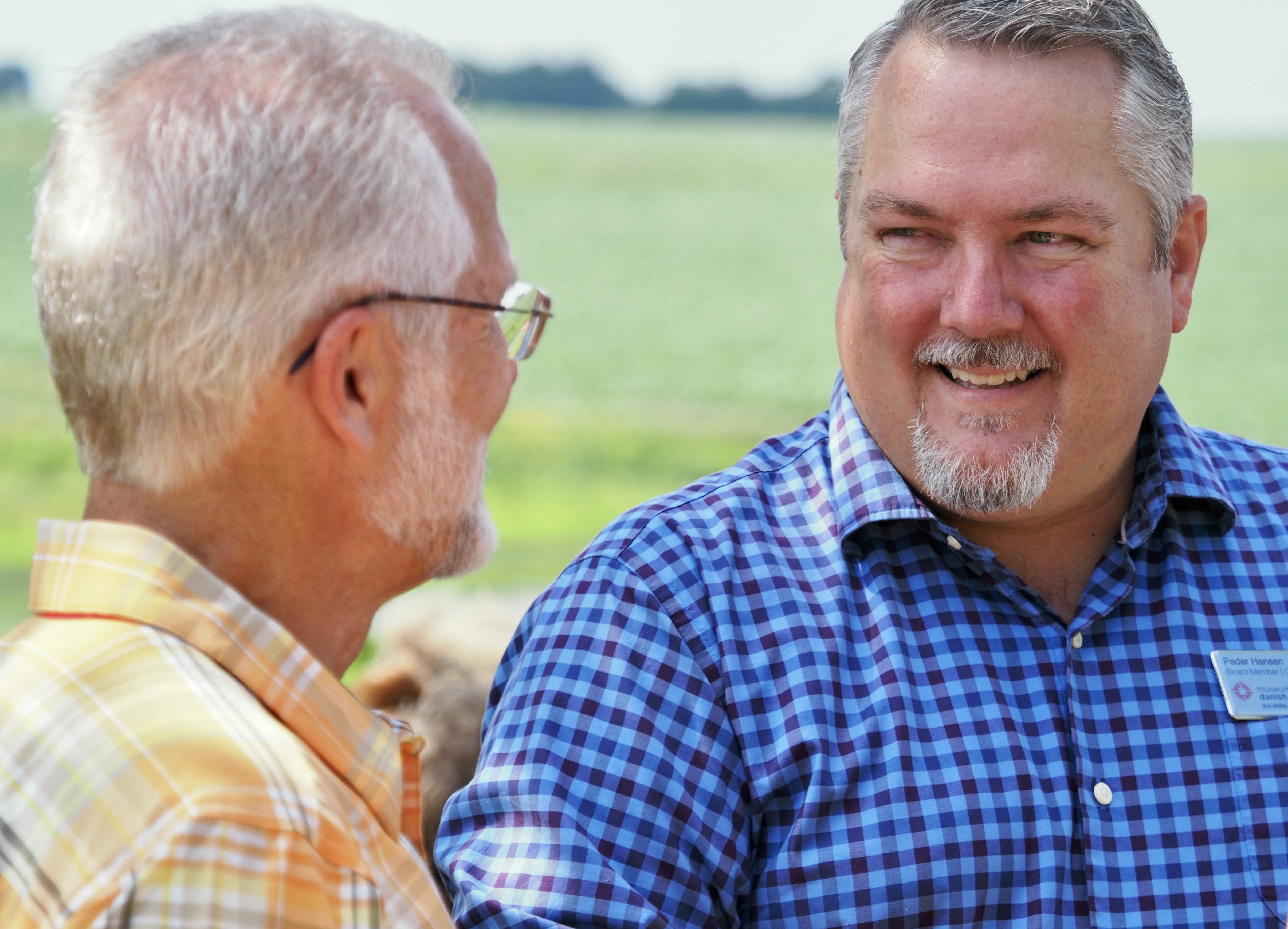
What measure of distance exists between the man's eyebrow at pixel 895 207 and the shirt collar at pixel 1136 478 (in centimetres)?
29

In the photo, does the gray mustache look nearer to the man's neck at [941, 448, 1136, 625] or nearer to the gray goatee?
the gray goatee

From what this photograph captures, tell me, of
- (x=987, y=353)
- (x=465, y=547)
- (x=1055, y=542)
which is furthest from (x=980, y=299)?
(x=465, y=547)

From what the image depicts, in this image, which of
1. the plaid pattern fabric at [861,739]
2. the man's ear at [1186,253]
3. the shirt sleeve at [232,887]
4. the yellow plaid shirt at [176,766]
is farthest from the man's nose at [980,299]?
the shirt sleeve at [232,887]

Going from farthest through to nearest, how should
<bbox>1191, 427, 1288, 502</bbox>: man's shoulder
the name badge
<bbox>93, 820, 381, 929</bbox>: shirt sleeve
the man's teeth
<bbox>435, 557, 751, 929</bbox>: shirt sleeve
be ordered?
<bbox>1191, 427, 1288, 502</bbox>: man's shoulder → the man's teeth → the name badge → <bbox>435, 557, 751, 929</bbox>: shirt sleeve → <bbox>93, 820, 381, 929</bbox>: shirt sleeve

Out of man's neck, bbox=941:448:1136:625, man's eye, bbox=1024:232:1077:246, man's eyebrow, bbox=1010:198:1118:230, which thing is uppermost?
man's eyebrow, bbox=1010:198:1118:230

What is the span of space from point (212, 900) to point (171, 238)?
22.1 inches

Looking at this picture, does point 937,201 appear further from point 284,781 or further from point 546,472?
point 546,472

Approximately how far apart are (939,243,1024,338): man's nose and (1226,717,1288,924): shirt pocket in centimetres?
67

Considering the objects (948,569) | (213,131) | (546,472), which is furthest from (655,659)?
(546,472)

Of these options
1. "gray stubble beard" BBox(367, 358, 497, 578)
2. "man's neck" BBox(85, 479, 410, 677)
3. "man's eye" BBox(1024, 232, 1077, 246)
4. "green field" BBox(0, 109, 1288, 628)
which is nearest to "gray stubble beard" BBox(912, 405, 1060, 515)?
"man's eye" BBox(1024, 232, 1077, 246)

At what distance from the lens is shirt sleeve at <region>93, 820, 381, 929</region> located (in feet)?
2.96

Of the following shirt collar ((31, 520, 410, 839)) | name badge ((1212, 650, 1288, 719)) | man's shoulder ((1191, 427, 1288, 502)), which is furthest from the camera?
man's shoulder ((1191, 427, 1288, 502))

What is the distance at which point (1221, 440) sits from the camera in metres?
2.20

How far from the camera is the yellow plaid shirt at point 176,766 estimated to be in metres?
0.92
